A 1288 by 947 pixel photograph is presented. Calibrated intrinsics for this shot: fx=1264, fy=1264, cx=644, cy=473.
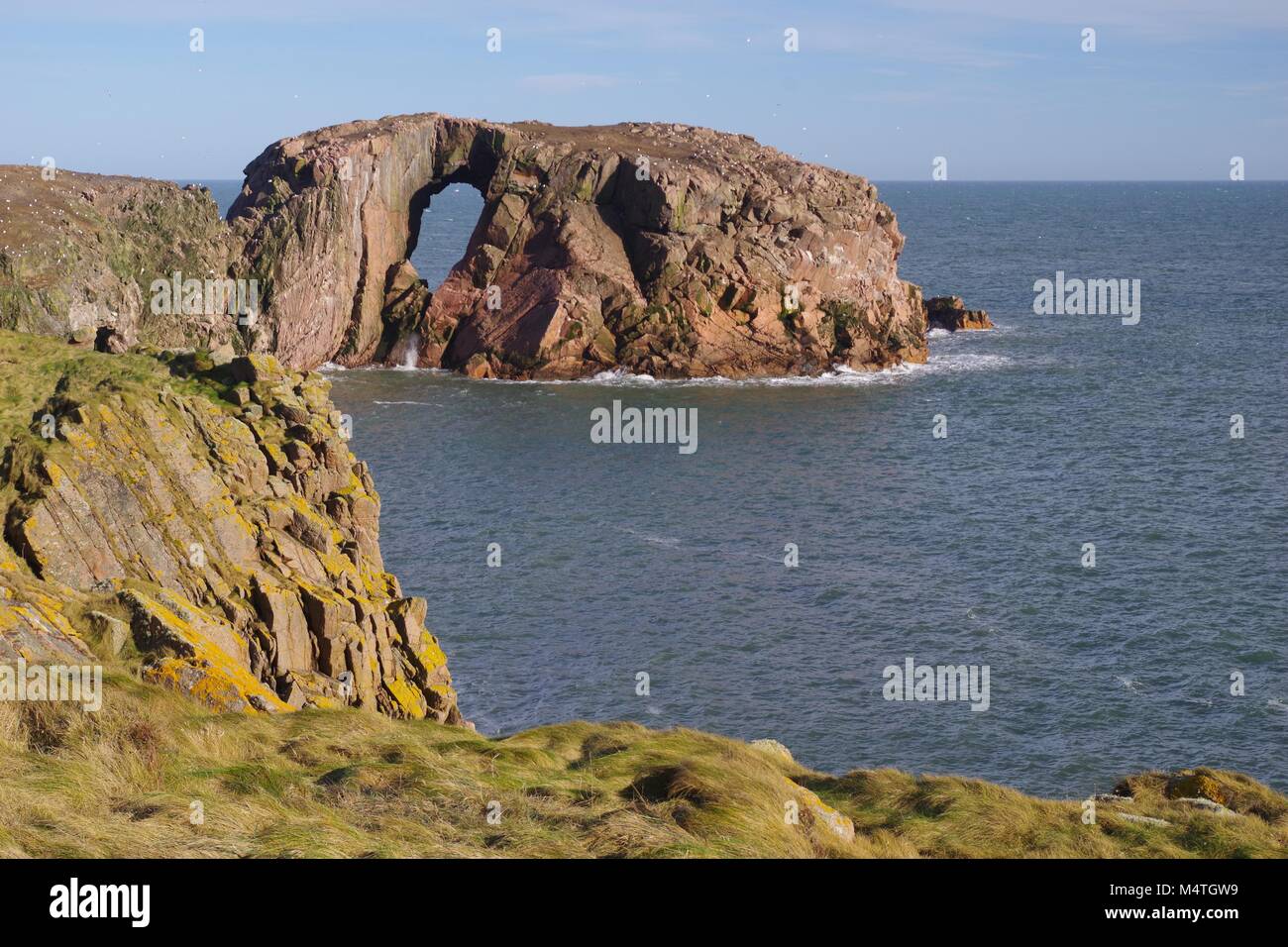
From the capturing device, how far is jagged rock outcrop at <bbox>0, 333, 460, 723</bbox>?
22766 mm

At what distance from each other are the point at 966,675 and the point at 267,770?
100 ft

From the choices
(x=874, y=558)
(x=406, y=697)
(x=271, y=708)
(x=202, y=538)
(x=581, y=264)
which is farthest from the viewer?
(x=581, y=264)

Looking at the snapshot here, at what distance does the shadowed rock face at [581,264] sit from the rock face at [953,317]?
1521cm

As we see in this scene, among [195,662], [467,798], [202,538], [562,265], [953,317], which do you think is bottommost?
[467,798]

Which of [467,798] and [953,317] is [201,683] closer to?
[467,798]

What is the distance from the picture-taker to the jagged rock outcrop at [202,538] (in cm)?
2277

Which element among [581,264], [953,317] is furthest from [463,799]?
[953,317]

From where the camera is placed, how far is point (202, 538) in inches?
1134

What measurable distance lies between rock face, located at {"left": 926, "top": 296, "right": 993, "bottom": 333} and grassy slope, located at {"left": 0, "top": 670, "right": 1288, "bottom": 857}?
9886 centimetres

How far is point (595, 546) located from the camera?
187 ft

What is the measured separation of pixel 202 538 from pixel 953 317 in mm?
100679

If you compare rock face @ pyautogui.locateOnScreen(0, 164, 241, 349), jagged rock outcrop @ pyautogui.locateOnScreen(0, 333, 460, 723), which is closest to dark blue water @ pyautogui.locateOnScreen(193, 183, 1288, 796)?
jagged rock outcrop @ pyautogui.locateOnScreen(0, 333, 460, 723)

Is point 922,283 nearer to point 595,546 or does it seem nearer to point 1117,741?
point 595,546
